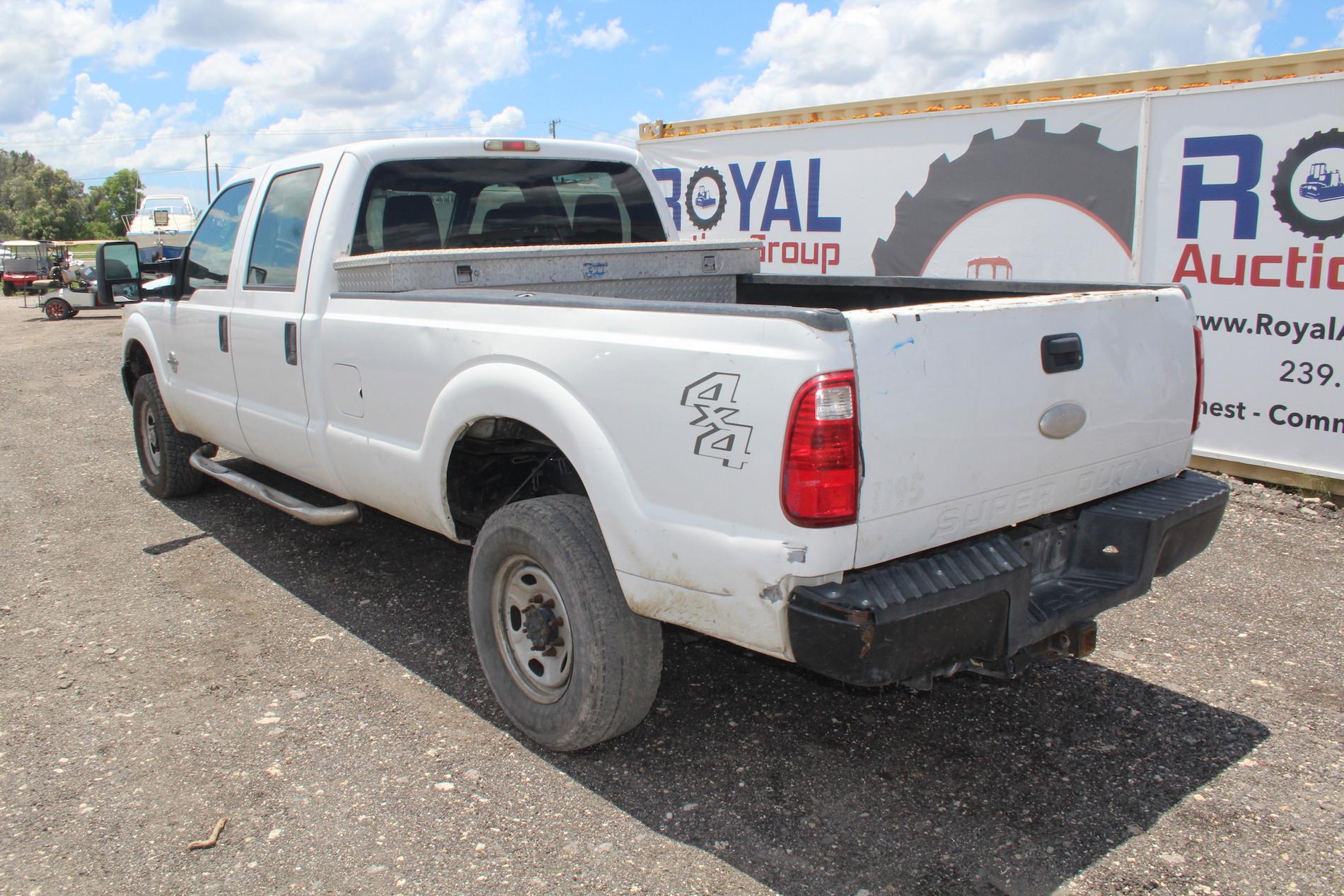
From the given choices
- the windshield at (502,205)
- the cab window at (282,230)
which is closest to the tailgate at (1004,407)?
the windshield at (502,205)

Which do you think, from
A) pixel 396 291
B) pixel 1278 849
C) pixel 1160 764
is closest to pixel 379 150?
pixel 396 291

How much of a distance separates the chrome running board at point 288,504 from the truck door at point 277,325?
0.44 feet

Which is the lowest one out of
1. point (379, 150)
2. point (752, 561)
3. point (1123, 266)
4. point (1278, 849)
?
point (1278, 849)

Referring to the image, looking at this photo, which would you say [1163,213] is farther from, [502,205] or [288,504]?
[288,504]

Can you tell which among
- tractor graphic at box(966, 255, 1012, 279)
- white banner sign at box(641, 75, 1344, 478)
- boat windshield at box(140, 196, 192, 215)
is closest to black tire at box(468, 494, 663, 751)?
white banner sign at box(641, 75, 1344, 478)

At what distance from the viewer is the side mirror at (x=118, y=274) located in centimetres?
569

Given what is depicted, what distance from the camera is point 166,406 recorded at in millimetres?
5945

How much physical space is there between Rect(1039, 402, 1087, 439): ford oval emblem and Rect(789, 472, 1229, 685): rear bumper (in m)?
0.32

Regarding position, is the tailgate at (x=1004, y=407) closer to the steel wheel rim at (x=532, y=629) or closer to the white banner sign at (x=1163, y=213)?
the steel wheel rim at (x=532, y=629)

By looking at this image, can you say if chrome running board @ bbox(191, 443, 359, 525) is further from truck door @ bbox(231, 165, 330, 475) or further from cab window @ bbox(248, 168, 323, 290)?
cab window @ bbox(248, 168, 323, 290)

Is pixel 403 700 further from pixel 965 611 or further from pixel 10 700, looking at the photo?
pixel 965 611

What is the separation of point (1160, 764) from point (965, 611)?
1.13 metres

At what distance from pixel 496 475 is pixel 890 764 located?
182cm

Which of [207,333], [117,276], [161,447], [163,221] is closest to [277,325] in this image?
[207,333]
